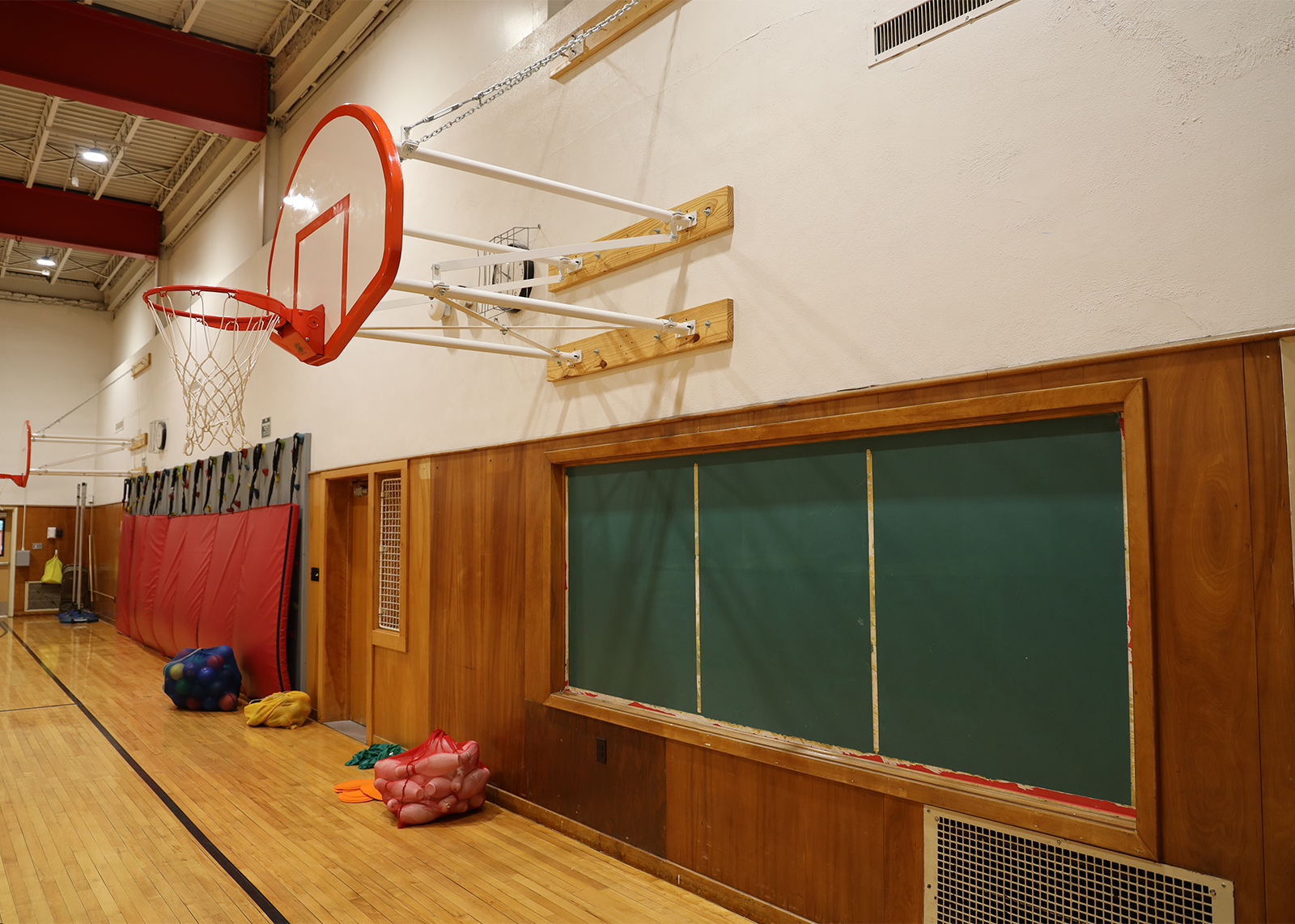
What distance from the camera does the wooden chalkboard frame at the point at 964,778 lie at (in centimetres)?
225

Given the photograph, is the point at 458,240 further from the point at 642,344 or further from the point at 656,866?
the point at 656,866

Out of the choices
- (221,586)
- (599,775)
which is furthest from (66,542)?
(599,775)

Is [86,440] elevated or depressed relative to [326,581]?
elevated

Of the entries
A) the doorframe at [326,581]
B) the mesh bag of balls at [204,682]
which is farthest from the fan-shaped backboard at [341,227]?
the mesh bag of balls at [204,682]

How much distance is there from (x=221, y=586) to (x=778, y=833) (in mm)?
6845

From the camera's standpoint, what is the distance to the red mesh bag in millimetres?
4320

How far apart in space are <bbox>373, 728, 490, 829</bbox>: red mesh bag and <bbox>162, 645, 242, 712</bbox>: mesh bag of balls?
3316mm

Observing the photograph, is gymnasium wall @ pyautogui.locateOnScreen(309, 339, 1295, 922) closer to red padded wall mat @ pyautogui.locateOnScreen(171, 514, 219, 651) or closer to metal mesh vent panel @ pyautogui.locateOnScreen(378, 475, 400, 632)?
metal mesh vent panel @ pyautogui.locateOnScreen(378, 475, 400, 632)

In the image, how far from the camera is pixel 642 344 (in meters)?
3.84

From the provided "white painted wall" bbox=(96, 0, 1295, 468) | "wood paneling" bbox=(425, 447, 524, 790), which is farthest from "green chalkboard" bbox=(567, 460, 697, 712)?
"wood paneling" bbox=(425, 447, 524, 790)

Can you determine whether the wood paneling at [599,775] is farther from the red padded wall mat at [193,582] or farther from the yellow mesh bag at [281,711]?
the red padded wall mat at [193,582]

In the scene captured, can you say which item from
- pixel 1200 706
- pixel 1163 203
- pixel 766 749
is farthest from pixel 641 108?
pixel 1200 706

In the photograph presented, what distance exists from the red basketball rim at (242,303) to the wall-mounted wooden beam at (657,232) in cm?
134

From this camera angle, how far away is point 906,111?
2869 mm
